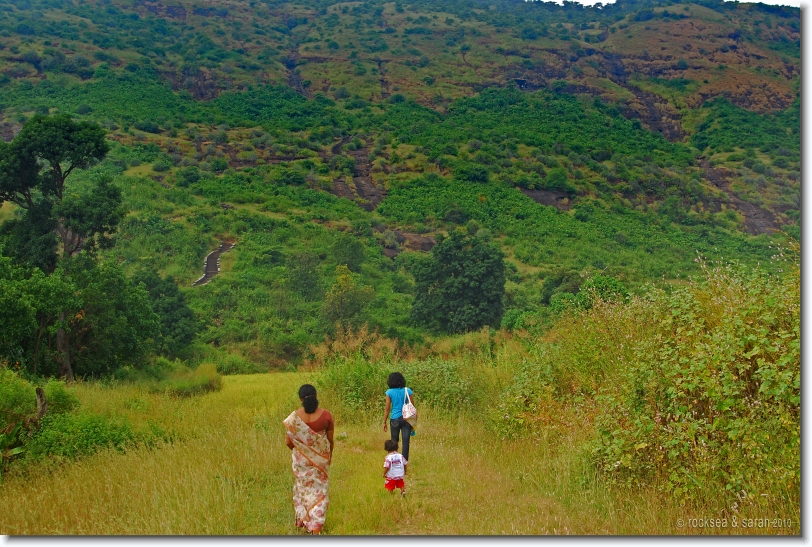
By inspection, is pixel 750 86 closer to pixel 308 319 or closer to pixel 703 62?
pixel 703 62

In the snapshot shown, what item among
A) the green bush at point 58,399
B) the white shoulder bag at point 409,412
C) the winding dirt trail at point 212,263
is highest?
the white shoulder bag at point 409,412

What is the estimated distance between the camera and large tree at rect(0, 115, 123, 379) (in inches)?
668

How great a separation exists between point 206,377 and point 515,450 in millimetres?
12048

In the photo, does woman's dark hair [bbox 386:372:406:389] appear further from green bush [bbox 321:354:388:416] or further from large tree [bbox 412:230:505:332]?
large tree [bbox 412:230:505:332]

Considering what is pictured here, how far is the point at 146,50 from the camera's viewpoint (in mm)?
110750

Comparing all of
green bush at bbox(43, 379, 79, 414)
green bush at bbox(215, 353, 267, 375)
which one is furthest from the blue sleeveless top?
green bush at bbox(215, 353, 267, 375)

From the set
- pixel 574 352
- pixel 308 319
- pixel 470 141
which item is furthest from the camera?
pixel 470 141

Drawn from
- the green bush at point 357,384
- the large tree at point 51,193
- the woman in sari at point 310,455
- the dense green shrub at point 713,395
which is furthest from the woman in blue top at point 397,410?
the large tree at point 51,193

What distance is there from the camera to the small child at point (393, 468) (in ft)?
20.0

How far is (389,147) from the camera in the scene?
81375 mm

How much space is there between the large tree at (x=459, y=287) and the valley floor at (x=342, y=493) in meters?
25.2

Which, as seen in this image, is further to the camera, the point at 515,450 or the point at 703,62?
the point at 703,62

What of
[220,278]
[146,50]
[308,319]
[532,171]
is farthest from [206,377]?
[146,50]

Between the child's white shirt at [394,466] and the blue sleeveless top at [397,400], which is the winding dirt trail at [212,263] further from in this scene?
the child's white shirt at [394,466]
